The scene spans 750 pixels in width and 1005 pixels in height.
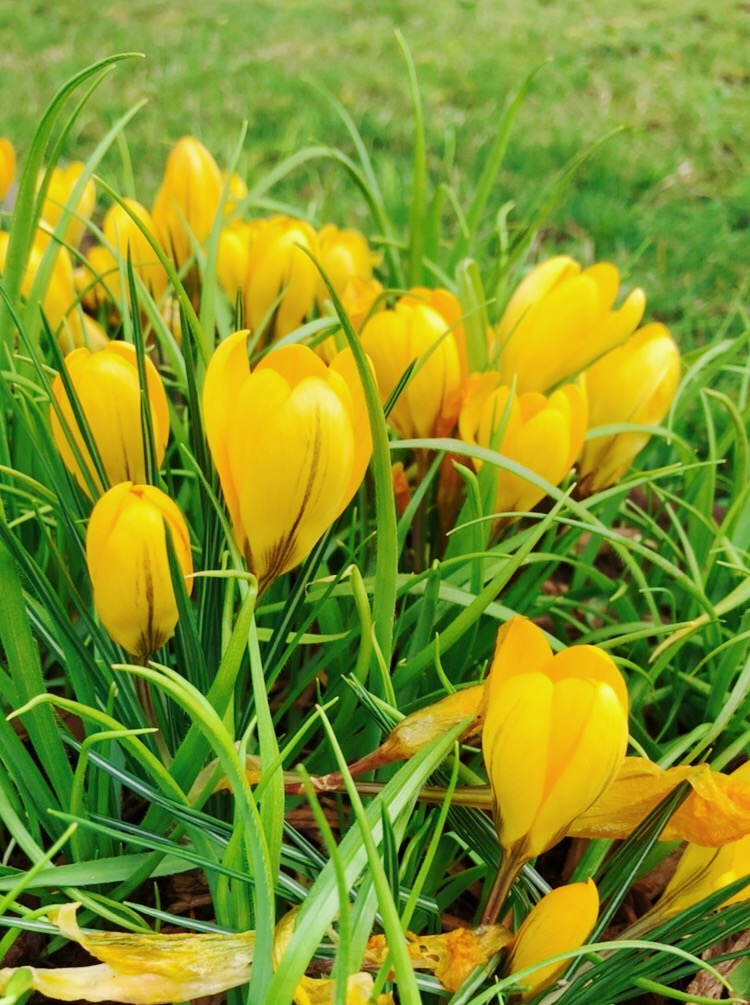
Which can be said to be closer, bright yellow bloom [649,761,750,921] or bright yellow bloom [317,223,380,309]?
bright yellow bloom [649,761,750,921]

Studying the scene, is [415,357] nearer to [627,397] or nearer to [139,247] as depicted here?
[627,397]

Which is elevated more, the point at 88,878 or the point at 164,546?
the point at 164,546

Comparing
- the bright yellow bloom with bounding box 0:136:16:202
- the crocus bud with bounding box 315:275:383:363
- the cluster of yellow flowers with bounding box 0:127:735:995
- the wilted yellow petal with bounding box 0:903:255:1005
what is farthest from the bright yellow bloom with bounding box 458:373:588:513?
the bright yellow bloom with bounding box 0:136:16:202

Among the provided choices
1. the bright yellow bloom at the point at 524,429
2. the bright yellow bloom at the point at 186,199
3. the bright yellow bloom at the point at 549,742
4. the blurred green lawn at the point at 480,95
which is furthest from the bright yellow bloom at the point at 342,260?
the blurred green lawn at the point at 480,95

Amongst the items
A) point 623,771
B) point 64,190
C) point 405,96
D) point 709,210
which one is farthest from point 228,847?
point 405,96

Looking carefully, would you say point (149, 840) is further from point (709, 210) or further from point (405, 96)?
point (405, 96)

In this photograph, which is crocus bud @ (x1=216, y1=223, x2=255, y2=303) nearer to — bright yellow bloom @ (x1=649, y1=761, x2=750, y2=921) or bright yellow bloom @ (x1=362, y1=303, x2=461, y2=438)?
bright yellow bloom @ (x1=362, y1=303, x2=461, y2=438)
